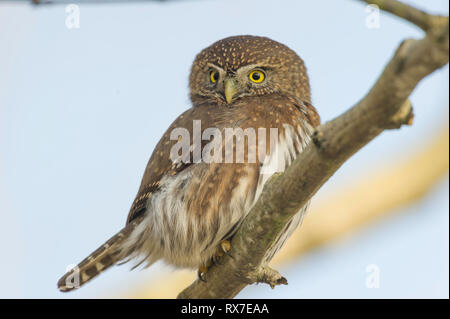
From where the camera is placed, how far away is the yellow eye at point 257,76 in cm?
529

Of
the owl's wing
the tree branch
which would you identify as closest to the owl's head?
the owl's wing

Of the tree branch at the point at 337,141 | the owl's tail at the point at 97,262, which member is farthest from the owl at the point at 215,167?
the tree branch at the point at 337,141

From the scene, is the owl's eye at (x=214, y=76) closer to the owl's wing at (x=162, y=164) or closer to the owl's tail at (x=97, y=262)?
the owl's wing at (x=162, y=164)

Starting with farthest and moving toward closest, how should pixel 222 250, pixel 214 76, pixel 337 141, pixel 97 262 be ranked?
pixel 214 76 < pixel 97 262 < pixel 222 250 < pixel 337 141

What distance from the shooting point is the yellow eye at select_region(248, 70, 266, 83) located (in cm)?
529

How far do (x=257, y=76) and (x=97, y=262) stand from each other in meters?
2.11

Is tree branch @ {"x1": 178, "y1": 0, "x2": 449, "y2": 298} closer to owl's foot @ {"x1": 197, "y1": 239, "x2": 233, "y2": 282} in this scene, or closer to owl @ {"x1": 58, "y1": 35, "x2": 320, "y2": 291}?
owl's foot @ {"x1": 197, "y1": 239, "x2": 233, "y2": 282}

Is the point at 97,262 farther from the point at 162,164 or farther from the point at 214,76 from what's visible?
the point at 214,76

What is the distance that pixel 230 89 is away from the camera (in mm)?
5113

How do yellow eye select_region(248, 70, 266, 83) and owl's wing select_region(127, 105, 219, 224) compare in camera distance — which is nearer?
owl's wing select_region(127, 105, 219, 224)

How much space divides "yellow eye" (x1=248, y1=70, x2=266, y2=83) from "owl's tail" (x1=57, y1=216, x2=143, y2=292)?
1.57 metres

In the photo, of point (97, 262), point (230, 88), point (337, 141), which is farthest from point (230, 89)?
point (337, 141)

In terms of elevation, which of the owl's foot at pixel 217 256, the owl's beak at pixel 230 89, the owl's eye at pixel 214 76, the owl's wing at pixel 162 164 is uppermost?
the owl's eye at pixel 214 76

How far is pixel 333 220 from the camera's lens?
23.8ft
